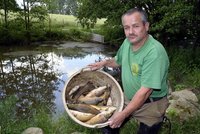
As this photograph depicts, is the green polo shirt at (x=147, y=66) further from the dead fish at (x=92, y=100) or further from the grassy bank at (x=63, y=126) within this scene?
the grassy bank at (x=63, y=126)

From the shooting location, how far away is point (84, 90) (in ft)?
12.6

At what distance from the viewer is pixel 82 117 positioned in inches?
140

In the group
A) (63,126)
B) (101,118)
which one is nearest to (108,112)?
(101,118)

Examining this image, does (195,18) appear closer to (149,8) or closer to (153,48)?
(149,8)

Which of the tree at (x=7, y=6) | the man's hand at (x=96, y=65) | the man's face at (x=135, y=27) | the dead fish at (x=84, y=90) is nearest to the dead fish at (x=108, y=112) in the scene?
the dead fish at (x=84, y=90)

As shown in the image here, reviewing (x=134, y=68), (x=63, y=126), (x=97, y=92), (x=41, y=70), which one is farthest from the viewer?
(x=41, y=70)

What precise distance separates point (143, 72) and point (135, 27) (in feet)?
1.41

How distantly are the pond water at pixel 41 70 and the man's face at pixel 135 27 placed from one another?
18.4 feet

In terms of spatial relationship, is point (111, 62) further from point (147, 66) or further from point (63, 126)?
point (63, 126)

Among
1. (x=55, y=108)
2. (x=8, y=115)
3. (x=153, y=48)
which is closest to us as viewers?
(x=153, y=48)

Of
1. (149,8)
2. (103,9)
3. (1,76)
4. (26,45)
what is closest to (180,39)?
(149,8)

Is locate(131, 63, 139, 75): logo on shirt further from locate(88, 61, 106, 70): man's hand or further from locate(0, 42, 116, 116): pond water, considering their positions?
locate(0, 42, 116, 116): pond water

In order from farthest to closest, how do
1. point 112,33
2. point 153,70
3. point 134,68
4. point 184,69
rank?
1. point 112,33
2. point 184,69
3. point 134,68
4. point 153,70

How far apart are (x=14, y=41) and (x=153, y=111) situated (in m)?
23.9
